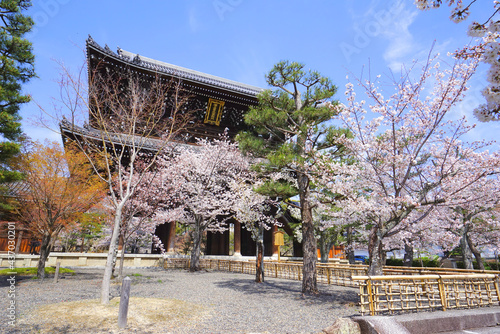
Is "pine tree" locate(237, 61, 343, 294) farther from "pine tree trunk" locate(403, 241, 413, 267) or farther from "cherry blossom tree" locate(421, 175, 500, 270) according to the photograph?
"pine tree trunk" locate(403, 241, 413, 267)

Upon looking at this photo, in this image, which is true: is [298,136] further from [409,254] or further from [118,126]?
[409,254]

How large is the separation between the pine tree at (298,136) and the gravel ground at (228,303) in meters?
1.60

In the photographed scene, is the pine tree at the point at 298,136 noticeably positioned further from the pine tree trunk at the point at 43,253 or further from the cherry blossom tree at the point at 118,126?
the pine tree trunk at the point at 43,253

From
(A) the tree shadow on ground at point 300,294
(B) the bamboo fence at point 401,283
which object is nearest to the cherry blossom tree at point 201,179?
→ (B) the bamboo fence at point 401,283

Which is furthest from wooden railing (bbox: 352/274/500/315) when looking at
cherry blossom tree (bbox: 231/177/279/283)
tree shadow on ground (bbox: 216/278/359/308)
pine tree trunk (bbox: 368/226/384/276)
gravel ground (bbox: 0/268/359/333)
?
cherry blossom tree (bbox: 231/177/279/283)

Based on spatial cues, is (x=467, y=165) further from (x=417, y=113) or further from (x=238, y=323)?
(x=238, y=323)

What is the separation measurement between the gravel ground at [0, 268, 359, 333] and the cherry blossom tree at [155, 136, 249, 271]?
18.0 ft

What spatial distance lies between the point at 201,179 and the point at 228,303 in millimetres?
10510

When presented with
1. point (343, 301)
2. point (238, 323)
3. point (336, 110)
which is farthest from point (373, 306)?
point (336, 110)

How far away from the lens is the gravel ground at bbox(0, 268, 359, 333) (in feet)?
19.2

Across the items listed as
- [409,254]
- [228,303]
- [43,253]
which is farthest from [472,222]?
[43,253]

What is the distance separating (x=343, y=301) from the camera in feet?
28.7

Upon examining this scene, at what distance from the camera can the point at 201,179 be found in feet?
58.9

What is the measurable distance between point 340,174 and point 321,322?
526 centimetres
